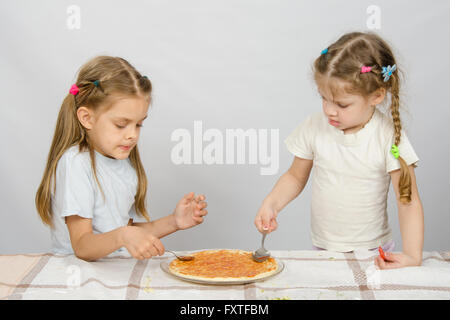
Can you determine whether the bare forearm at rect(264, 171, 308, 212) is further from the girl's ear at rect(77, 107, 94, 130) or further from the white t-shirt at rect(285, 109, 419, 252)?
the girl's ear at rect(77, 107, 94, 130)

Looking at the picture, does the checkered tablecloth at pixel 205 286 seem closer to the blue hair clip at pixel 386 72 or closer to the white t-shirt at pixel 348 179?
the white t-shirt at pixel 348 179

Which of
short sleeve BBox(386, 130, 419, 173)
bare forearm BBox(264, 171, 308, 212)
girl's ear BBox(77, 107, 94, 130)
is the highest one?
girl's ear BBox(77, 107, 94, 130)

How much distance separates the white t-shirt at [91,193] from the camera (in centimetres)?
158

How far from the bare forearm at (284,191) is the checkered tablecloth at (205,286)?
0.31 m

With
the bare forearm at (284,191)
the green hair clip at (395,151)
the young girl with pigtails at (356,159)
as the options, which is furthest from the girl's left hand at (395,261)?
the bare forearm at (284,191)

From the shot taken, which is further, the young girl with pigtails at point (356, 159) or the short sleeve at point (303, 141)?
the short sleeve at point (303, 141)

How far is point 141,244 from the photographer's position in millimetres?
1362

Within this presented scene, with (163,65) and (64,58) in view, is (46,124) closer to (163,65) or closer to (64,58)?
(64,58)

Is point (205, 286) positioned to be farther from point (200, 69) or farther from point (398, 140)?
point (200, 69)

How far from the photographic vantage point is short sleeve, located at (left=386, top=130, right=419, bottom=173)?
1.60m

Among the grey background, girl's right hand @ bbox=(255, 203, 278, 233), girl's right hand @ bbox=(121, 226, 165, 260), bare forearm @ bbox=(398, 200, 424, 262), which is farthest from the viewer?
the grey background

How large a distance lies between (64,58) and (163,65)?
0.42m

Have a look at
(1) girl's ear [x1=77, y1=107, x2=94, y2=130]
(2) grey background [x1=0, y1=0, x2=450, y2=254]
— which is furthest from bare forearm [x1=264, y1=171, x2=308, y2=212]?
(2) grey background [x1=0, y1=0, x2=450, y2=254]
